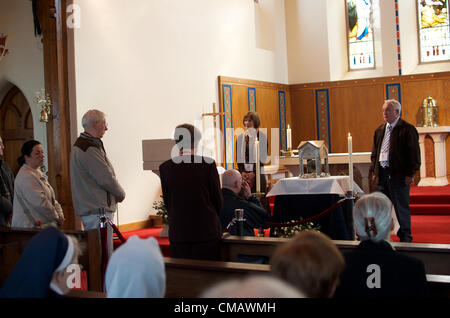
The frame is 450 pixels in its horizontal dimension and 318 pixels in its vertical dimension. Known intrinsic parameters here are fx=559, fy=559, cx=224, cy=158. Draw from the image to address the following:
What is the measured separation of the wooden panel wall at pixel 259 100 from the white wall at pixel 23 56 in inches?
134

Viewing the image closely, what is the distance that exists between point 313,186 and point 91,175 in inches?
99.3

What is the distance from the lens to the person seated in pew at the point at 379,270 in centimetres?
243

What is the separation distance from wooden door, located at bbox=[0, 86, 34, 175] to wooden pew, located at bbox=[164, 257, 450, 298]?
22.9 ft

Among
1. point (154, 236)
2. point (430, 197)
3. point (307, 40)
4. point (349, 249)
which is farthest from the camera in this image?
point (307, 40)

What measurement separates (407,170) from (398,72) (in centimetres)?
703

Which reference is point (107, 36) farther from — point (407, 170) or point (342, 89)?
point (342, 89)

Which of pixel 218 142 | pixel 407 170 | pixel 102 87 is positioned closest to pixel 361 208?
pixel 407 170

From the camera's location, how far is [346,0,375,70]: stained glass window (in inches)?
517

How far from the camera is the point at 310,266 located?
1.61 meters

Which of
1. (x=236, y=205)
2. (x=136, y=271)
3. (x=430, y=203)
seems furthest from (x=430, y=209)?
(x=136, y=271)

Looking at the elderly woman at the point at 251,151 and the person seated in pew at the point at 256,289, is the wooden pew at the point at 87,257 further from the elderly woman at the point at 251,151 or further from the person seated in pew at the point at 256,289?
the elderly woman at the point at 251,151

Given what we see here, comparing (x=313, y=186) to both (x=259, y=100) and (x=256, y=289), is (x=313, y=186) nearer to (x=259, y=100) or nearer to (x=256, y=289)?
(x=256, y=289)

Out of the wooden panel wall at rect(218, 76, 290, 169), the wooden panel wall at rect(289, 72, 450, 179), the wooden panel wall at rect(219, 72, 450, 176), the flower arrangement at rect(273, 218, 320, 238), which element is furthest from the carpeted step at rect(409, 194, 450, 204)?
the flower arrangement at rect(273, 218, 320, 238)

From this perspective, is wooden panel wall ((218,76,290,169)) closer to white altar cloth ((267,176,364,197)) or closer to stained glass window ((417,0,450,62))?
stained glass window ((417,0,450,62))
